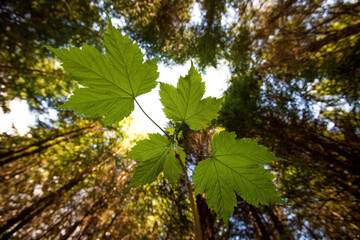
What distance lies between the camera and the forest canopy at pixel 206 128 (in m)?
3.05

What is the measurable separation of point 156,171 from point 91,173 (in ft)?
21.9

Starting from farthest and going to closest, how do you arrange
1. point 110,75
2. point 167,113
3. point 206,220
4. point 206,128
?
point 206,128
point 206,220
point 167,113
point 110,75

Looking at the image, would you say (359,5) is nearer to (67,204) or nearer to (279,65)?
(279,65)

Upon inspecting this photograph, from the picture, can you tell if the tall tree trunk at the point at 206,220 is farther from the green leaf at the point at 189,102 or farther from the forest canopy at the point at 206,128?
the green leaf at the point at 189,102

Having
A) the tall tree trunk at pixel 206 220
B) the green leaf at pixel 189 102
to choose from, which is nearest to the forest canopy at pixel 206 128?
the tall tree trunk at pixel 206 220

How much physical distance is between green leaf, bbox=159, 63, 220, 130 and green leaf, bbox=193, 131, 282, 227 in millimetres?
151

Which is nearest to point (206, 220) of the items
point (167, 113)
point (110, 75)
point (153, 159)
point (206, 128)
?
point (206, 128)

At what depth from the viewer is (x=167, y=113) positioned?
0.81 metres

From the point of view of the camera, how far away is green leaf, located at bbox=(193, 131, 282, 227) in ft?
2.45

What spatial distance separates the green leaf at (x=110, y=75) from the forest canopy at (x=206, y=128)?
1.67m

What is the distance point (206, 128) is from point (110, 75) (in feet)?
13.1

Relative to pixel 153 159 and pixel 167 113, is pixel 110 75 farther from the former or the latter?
pixel 153 159

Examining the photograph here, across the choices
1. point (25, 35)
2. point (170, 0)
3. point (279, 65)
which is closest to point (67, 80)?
point (25, 35)

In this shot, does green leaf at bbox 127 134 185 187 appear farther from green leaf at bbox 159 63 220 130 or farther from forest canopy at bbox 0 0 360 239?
forest canopy at bbox 0 0 360 239
